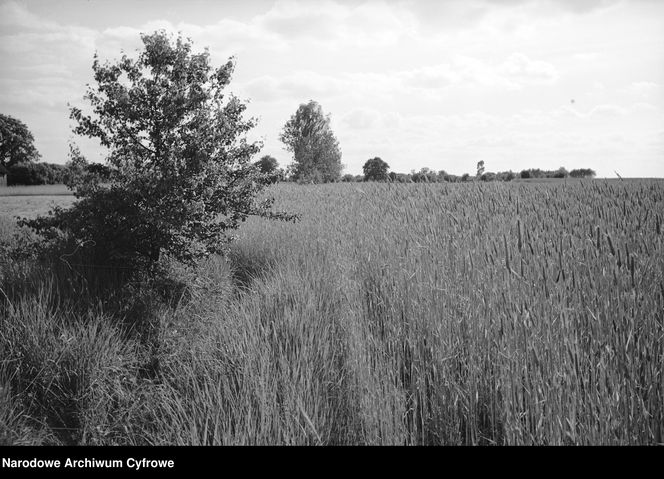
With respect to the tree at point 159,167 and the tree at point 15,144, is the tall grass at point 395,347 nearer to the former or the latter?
the tree at point 159,167

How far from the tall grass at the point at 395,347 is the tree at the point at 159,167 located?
28.7 inches

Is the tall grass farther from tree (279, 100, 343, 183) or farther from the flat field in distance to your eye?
tree (279, 100, 343, 183)

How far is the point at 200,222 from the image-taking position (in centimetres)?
629

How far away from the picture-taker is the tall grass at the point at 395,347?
259 centimetres

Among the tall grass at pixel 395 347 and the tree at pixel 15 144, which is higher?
the tree at pixel 15 144

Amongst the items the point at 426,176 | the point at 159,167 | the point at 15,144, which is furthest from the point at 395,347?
the point at 15,144

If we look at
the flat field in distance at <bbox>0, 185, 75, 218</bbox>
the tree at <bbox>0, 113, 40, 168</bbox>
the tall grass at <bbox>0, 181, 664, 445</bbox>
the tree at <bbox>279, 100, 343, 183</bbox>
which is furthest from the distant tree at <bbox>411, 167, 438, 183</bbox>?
the tree at <bbox>279, 100, 343, 183</bbox>

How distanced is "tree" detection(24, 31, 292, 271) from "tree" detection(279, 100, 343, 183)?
1866 inches

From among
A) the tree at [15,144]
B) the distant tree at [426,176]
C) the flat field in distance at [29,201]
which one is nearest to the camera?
the distant tree at [426,176]

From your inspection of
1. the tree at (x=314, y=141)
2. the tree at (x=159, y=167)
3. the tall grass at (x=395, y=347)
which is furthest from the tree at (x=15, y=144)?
the tree at (x=314, y=141)

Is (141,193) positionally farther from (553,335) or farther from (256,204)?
(553,335)

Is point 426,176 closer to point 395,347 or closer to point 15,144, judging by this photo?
point 395,347

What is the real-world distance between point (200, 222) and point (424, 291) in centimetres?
347
